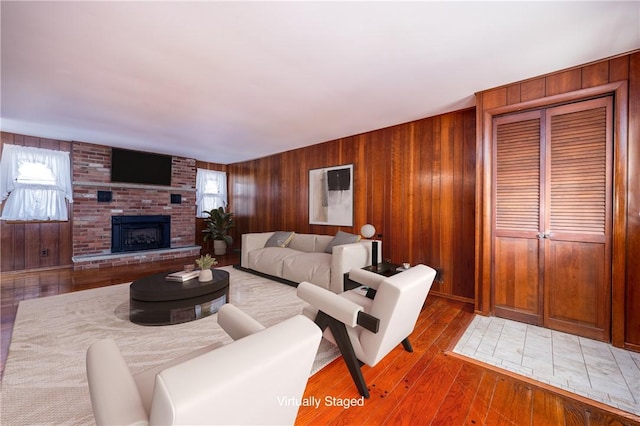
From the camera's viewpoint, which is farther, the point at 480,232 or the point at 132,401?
the point at 480,232

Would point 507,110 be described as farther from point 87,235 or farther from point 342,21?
point 87,235

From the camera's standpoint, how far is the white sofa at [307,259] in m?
3.27

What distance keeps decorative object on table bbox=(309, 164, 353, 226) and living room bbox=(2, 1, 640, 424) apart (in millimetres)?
139

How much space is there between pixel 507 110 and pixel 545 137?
46 centimetres

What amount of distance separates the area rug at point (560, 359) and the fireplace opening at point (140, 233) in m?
6.47

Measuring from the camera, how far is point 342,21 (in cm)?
176

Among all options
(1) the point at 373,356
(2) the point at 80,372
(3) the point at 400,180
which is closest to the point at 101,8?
(2) the point at 80,372

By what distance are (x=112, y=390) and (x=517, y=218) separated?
340cm

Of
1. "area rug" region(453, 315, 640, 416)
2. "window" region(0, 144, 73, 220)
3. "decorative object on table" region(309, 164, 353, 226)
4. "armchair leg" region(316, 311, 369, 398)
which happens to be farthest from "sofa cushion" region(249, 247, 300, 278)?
"window" region(0, 144, 73, 220)

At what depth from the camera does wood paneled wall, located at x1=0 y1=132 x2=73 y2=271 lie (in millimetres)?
4367

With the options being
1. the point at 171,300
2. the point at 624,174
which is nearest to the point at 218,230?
the point at 171,300

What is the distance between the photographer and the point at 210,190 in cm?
702

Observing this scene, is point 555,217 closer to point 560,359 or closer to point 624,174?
point 624,174

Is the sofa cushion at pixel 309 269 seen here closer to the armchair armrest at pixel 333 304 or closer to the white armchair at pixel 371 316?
the white armchair at pixel 371 316
